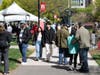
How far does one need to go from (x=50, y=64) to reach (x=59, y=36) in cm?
139

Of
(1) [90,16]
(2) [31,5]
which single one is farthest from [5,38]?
(1) [90,16]

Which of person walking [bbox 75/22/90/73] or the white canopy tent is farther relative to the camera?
the white canopy tent

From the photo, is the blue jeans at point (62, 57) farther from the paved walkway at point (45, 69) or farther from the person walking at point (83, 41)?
the person walking at point (83, 41)

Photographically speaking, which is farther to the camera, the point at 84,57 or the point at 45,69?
the point at 45,69

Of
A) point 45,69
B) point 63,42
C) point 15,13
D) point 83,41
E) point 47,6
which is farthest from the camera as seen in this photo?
point 47,6

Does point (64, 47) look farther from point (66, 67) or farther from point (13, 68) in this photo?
point (13, 68)

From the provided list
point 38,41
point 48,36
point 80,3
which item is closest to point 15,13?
point 38,41

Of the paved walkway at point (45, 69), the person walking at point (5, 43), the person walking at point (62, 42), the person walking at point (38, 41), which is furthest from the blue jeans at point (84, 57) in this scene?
the person walking at point (38, 41)

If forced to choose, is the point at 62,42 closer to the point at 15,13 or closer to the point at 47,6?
the point at 15,13

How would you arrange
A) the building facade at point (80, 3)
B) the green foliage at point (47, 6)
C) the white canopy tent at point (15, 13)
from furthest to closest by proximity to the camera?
the building facade at point (80, 3) → the green foliage at point (47, 6) → the white canopy tent at point (15, 13)

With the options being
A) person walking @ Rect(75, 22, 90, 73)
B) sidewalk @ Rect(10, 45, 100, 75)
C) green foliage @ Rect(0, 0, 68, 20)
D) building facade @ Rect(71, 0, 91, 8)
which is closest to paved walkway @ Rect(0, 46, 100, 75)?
sidewalk @ Rect(10, 45, 100, 75)

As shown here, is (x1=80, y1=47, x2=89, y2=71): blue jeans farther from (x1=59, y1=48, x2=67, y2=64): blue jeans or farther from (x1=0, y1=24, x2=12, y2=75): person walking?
(x1=0, y1=24, x2=12, y2=75): person walking

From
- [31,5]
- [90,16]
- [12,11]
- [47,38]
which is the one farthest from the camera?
[90,16]

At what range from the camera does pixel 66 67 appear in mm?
17062
